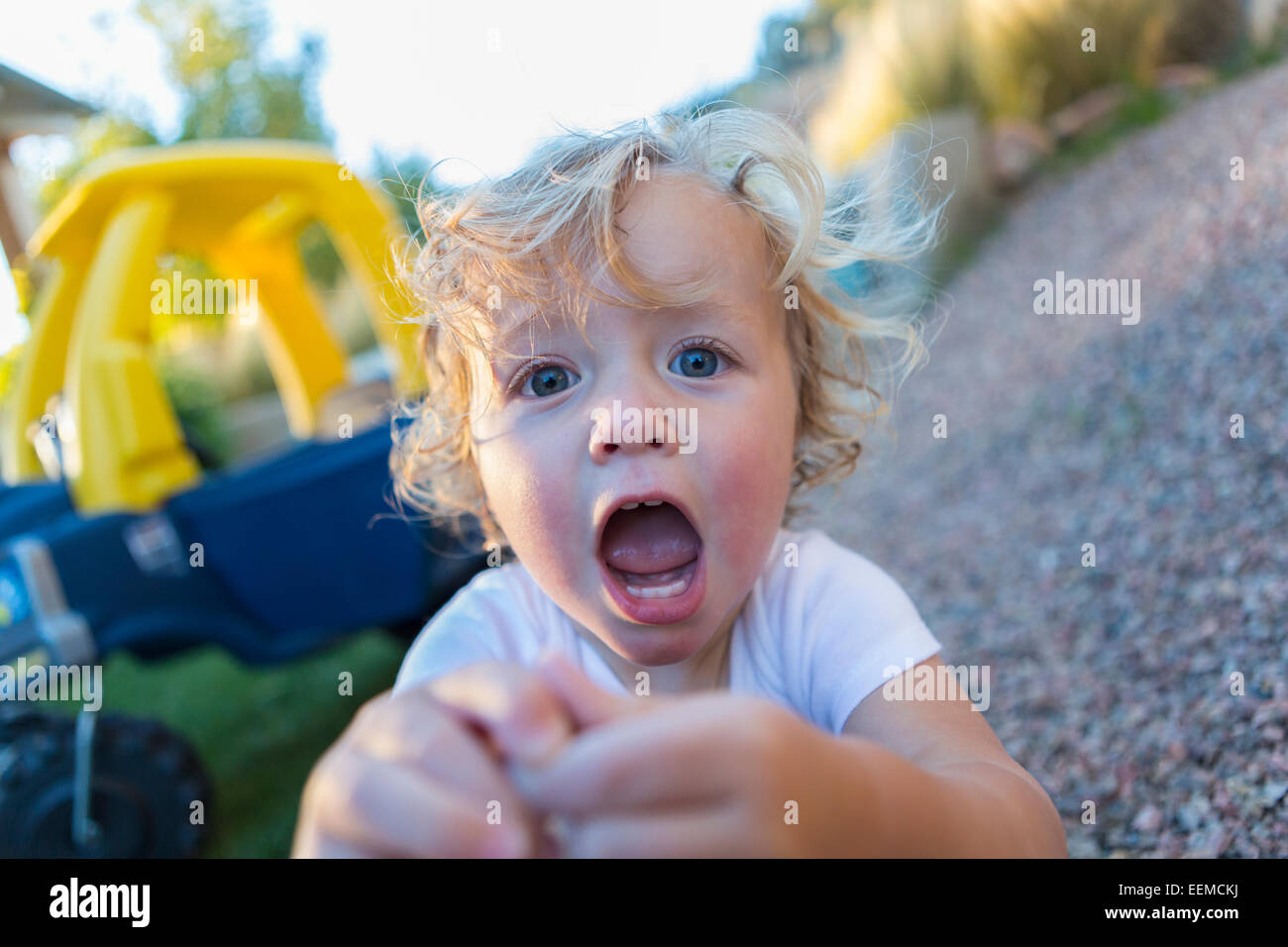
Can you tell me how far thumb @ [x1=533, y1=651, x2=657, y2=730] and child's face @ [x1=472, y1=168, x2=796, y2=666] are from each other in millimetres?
379

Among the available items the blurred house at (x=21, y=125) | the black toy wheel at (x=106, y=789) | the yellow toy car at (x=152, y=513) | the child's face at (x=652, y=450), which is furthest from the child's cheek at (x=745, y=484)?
the blurred house at (x=21, y=125)

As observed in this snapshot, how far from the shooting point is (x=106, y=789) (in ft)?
7.51

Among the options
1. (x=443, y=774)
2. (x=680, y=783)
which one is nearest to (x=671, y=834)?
(x=680, y=783)

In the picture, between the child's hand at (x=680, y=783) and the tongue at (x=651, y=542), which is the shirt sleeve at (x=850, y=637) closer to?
the tongue at (x=651, y=542)

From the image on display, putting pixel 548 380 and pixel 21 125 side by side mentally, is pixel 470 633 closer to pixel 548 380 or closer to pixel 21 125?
pixel 548 380

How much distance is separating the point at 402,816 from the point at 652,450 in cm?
51

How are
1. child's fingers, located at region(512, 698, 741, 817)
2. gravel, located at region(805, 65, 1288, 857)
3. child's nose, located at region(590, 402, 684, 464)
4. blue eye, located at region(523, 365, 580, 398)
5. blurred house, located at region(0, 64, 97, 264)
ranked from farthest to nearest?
1. blurred house, located at region(0, 64, 97, 264)
2. gravel, located at region(805, 65, 1288, 857)
3. blue eye, located at region(523, 365, 580, 398)
4. child's nose, located at region(590, 402, 684, 464)
5. child's fingers, located at region(512, 698, 741, 817)

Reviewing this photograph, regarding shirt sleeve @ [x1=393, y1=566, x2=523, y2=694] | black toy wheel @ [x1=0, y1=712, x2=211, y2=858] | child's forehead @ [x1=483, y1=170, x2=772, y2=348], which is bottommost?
black toy wheel @ [x1=0, y1=712, x2=211, y2=858]

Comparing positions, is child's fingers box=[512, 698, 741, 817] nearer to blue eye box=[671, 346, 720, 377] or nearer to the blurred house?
blue eye box=[671, 346, 720, 377]

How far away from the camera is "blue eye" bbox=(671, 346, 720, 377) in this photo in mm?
1095

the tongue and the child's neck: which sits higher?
the tongue

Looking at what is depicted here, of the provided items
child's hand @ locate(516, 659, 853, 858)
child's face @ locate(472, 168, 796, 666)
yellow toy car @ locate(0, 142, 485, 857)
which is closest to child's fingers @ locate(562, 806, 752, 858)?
child's hand @ locate(516, 659, 853, 858)

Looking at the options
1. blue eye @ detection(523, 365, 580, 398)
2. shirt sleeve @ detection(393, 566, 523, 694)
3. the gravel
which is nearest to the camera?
blue eye @ detection(523, 365, 580, 398)

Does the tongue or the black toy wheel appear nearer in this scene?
the tongue
